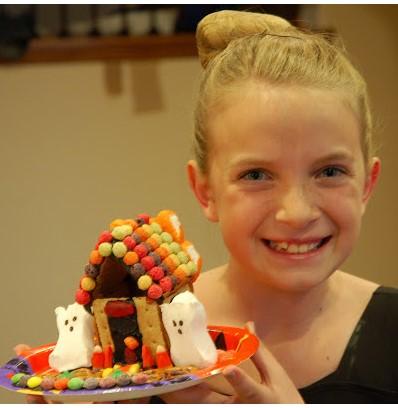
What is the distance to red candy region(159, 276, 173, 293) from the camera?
846mm

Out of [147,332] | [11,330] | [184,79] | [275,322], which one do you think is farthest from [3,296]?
[147,332]

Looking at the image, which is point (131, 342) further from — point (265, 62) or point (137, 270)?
point (265, 62)

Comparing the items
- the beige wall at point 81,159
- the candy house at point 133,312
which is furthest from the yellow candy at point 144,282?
the beige wall at point 81,159

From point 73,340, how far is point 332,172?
0.41 metres

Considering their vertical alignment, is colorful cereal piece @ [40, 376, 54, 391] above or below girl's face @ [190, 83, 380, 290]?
below

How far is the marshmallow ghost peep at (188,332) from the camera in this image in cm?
82

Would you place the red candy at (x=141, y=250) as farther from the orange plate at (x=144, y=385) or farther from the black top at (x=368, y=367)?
the black top at (x=368, y=367)

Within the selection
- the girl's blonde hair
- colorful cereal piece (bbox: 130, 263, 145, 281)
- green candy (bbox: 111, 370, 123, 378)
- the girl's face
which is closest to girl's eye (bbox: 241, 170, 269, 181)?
the girl's face

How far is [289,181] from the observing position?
921mm

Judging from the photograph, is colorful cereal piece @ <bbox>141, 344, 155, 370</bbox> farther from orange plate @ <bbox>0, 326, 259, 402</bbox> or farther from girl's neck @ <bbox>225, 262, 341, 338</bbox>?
girl's neck @ <bbox>225, 262, 341, 338</bbox>

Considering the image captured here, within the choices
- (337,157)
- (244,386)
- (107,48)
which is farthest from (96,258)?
(107,48)

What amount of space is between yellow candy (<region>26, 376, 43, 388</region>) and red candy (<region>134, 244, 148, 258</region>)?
0.61 ft

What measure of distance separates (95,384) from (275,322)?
438 mm

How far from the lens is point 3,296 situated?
2.15m
